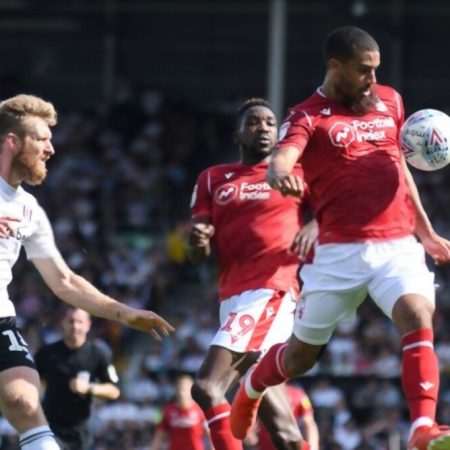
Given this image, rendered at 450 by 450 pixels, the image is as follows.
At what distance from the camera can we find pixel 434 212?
24172 millimetres

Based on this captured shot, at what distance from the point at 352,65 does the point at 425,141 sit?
2.17ft

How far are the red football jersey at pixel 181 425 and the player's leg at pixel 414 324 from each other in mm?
7480

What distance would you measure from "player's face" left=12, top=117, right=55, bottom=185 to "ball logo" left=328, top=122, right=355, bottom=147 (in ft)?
5.16

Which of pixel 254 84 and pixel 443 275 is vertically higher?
pixel 254 84

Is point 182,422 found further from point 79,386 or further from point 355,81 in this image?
point 355,81

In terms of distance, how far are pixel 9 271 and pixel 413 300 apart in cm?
224

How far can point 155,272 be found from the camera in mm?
24062

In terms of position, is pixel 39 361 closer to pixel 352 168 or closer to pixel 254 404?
pixel 254 404

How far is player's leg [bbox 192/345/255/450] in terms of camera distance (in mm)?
9812

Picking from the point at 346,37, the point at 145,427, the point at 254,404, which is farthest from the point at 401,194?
the point at 145,427

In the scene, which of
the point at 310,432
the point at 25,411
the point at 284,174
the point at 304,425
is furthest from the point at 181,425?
the point at 284,174

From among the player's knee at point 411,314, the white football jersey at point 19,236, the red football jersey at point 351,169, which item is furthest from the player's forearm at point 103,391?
the player's knee at point 411,314

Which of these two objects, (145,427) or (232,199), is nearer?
(232,199)

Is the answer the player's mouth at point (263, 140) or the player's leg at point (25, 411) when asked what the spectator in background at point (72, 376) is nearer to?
the player's mouth at point (263, 140)
